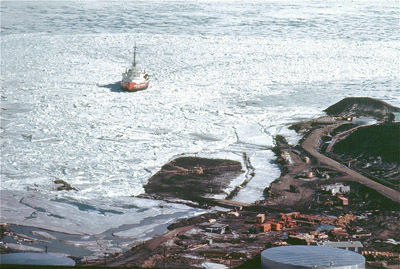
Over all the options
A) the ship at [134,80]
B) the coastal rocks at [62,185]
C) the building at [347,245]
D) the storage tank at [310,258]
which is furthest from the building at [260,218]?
the ship at [134,80]

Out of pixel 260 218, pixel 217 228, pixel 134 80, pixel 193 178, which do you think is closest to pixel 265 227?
pixel 260 218

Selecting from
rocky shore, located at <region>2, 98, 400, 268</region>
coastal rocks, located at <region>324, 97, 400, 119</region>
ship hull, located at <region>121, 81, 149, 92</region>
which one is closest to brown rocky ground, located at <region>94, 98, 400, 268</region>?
rocky shore, located at <region>2, 98, 400, 268</region>

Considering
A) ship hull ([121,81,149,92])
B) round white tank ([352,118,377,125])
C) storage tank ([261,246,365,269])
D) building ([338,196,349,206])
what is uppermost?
storage tank ([261,246,365,269])

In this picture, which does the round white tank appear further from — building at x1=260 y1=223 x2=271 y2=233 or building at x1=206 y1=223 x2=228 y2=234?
building at x1=206 y1=223 x2=228 y2=234

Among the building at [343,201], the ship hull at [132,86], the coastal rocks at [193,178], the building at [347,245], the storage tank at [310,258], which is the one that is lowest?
the coastal rocks at [193,178]

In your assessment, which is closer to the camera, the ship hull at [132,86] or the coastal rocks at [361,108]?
the coastal rocks at [361,108]

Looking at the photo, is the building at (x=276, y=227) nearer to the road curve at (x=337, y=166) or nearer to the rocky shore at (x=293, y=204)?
the rocky shore at (x=293, y=204)

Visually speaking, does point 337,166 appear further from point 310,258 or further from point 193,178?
point 310,258
